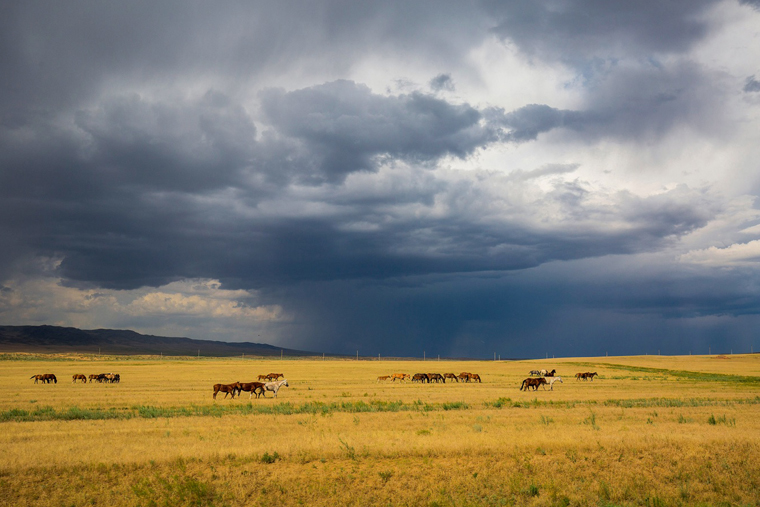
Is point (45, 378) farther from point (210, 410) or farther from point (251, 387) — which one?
point (210, 410)

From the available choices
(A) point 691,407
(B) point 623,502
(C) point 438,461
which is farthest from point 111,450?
(A) point 691,407

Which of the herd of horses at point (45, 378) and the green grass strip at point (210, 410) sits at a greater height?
the green grass strip at point (210, 410)

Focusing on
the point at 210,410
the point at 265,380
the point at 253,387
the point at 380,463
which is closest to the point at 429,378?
the point at 265,380

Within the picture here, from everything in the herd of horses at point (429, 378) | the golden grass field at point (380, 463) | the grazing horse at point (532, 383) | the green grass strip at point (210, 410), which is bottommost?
the herd of horses at point (429, 378)

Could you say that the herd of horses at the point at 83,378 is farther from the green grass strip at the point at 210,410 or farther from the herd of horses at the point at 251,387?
the green grass strip at the point at 210,410

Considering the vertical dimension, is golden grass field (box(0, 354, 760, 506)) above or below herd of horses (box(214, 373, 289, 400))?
above

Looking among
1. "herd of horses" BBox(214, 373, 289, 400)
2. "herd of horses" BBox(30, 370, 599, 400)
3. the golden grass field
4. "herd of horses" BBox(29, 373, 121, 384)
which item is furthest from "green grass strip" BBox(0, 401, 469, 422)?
"herd of horses" BBox(29, 373, 121, 384)

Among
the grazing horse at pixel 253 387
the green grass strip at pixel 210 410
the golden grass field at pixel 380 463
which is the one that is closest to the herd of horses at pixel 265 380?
the grazing horse at pixel 253 387

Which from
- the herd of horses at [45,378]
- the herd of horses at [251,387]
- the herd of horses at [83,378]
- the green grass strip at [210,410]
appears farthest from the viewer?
the herd of horses at [83,378]

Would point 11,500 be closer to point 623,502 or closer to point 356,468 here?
point 356,468

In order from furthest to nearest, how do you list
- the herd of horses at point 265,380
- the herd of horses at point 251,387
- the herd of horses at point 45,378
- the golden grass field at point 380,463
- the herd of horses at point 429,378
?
the herd of horses at point 429,378 < the herd of horses at point 45,378 < the herd of horses at point 265,380 < the herd of horses at point 251,387 < the golden grass field at point 380,463

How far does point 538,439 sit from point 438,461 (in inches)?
186

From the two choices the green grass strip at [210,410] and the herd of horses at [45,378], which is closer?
the green grass strip at [210,410]

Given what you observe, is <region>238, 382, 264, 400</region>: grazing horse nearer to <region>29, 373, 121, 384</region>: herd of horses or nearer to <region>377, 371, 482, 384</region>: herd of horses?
<region>29, 373, 121, 384</region>: herd of horses
